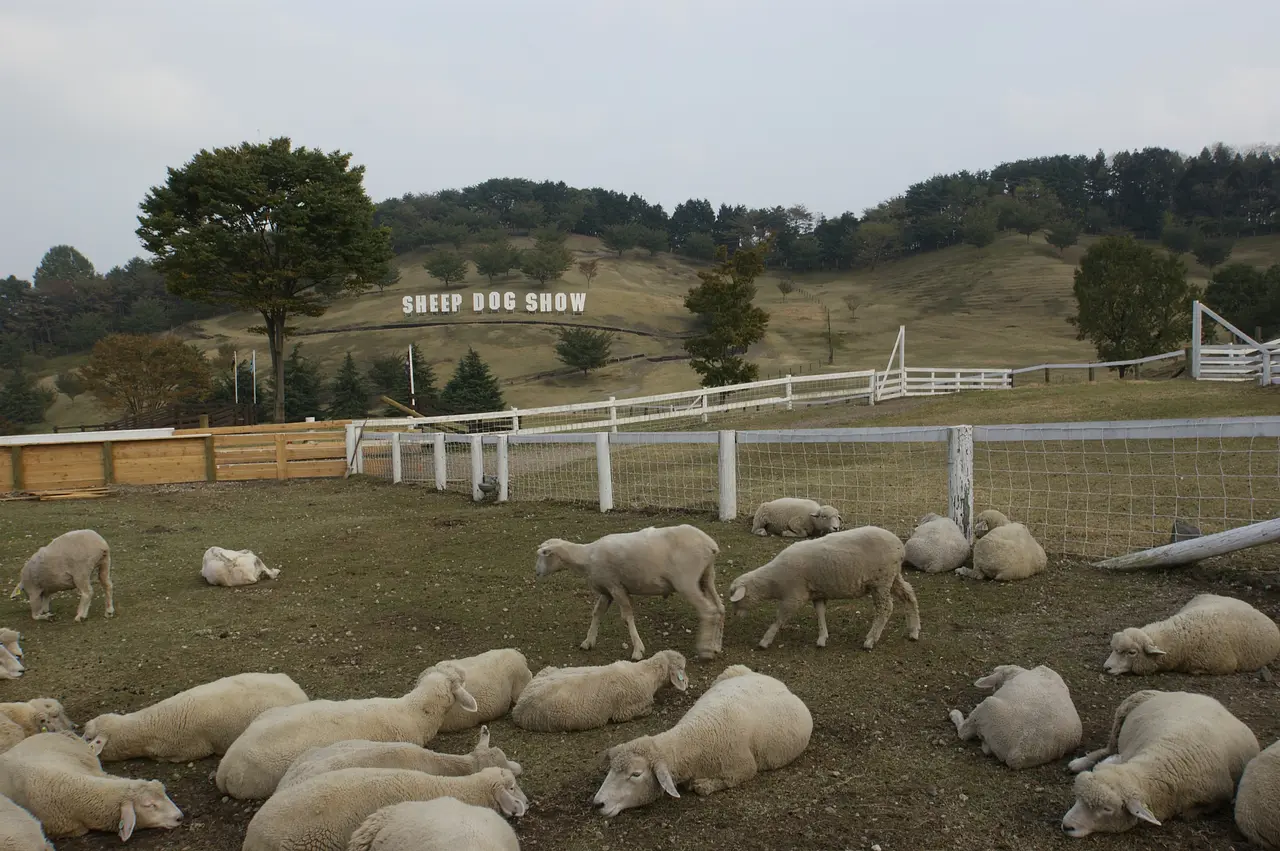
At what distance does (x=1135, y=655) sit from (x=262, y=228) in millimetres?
32959

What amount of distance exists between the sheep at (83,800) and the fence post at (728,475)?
6780 mm

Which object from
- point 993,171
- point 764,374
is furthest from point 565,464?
point 993,171

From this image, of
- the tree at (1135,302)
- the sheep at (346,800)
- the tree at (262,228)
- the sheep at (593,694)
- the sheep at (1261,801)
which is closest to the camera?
the sheep at (1261,801)

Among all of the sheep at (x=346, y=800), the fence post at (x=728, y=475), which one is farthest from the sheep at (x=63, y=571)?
the fence post at (x=728, y=475)

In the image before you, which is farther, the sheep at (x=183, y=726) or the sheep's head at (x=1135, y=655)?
the sheep's head at (x=1135, y=655)

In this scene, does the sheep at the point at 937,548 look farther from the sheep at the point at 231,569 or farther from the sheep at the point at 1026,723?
the sheep at the point at 231,569

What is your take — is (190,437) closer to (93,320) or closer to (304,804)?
(304,804)

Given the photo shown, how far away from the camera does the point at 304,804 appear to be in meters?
3.28

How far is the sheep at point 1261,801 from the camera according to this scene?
10.1 ft

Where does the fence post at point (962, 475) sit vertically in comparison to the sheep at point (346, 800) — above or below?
above

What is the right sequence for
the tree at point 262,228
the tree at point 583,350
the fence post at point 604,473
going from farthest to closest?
the tree at point 583,350, the tree at point 262,228, the fence post at point 604,473

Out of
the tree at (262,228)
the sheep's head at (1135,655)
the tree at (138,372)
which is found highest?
the tree at (262,228)

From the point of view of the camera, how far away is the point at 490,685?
194 inches

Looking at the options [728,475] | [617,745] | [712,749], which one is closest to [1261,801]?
[712,749]
